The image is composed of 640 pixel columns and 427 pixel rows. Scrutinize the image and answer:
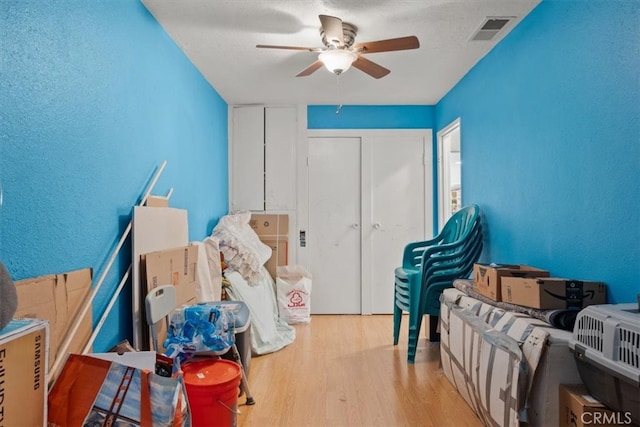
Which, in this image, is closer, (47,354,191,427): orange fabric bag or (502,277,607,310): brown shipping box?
(47,354,191,427): orange fabric bag

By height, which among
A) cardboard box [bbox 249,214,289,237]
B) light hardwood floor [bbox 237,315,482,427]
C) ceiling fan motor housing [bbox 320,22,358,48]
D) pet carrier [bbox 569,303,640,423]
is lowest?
light hardwood floor [bbox 237,315,482,427]

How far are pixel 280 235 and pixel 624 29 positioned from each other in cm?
332

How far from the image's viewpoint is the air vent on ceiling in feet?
7.61

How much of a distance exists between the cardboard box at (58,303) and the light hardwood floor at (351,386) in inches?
38.8

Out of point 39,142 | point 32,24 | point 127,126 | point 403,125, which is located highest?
point 403,125

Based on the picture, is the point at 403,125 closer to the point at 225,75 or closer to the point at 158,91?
the point at 225,75

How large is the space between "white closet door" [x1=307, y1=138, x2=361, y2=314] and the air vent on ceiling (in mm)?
1885

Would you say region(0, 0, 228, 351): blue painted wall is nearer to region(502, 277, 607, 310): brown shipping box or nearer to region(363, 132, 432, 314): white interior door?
region(502, 277, 607, 310): brown shipping box

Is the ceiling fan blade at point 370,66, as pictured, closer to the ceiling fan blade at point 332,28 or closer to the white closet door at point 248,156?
the ceiling fan blade at point 332,28

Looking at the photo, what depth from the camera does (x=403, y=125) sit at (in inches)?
168

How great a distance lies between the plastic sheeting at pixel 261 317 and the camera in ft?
10.0

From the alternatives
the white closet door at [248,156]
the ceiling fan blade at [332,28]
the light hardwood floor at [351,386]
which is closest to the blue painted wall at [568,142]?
the light hardwood floor at [351,386]

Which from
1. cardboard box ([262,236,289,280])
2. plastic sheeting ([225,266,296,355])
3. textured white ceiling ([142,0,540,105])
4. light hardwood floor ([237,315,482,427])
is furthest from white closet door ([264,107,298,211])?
light hardwood floor ([237,315,482,427])

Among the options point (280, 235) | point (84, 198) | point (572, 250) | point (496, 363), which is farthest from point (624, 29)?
point (280, 235)
